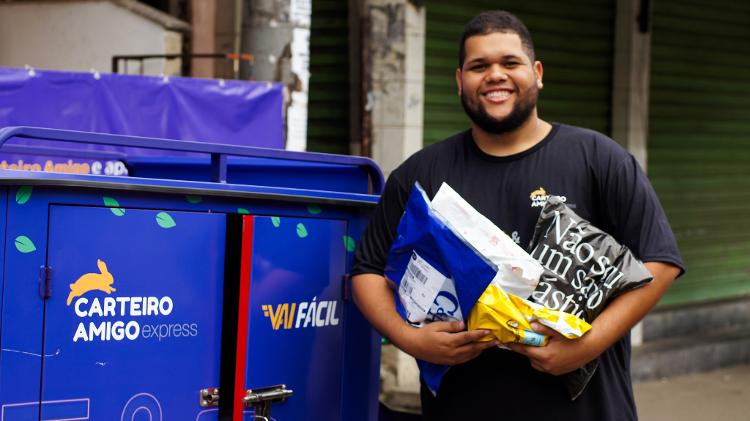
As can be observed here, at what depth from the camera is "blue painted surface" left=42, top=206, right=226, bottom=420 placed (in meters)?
2.93

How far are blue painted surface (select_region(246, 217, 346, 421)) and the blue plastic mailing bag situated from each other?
44 centimetres

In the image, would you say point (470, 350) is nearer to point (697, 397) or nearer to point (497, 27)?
point (497, 27)

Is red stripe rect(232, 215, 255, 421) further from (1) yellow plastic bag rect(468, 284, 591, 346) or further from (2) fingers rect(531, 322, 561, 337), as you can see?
(2) fingers rect(531, 322, 561, 337)

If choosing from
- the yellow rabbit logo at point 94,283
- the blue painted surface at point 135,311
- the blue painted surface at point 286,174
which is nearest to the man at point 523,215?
the blue painted surface at point 135,311

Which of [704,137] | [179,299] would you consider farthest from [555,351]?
[704,137]

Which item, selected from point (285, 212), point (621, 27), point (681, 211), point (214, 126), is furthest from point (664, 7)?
point (285, 212)

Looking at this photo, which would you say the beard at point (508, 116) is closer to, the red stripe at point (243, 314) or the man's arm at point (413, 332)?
the man's arm at point (413, 332)

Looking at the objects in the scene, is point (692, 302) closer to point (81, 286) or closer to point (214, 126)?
point (214, 126)

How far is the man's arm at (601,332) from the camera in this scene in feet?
9.42

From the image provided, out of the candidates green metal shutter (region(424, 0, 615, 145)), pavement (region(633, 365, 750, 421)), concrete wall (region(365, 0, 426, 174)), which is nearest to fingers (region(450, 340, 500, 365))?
concrete wall (region(365, 0, 426, 174))

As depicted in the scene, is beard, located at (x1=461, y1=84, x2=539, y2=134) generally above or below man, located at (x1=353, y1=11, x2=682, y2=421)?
above

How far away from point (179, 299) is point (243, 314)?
252 mm

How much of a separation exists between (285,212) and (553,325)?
3.55ft

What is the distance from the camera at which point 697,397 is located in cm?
872
